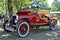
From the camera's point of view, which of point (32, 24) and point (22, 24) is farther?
point (32, 24)

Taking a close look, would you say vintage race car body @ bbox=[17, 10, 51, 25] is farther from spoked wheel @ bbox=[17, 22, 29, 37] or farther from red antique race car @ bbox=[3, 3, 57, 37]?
spoked wheel @ bbox=[17, 22, 29, 37]

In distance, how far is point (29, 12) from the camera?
8250 millimetres

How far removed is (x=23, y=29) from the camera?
7.68 metres

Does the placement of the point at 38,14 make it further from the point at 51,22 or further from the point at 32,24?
the point at 51,22

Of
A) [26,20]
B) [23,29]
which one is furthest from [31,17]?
[23,29]

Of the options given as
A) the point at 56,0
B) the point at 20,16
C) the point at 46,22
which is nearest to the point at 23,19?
the point at 20,16

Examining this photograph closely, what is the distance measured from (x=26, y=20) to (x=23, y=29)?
482mm

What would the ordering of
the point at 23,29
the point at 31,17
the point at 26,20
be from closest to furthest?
the point at 23,29 → the point at 26,20 → the point at 31,17

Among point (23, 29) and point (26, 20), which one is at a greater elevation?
point (26, 20)

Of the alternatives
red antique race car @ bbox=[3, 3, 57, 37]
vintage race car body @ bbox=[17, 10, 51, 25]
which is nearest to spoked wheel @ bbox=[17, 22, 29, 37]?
red antique race car @ bbox=[3, 3, 57, 37]

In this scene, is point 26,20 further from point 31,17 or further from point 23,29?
point 23,29

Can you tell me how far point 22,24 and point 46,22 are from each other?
1835 mm

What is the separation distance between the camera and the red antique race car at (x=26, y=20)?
760 centimetres

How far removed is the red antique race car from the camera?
760 cm
